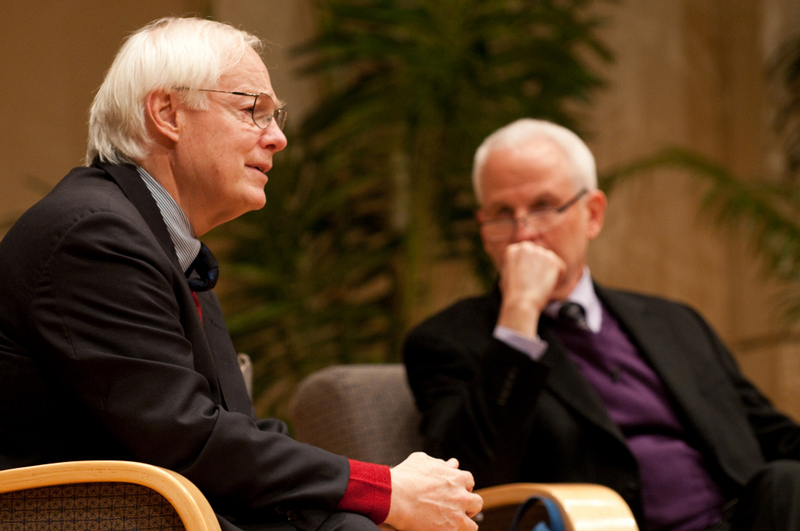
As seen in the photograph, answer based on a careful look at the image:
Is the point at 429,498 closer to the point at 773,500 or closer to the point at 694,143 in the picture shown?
the point at 773,500

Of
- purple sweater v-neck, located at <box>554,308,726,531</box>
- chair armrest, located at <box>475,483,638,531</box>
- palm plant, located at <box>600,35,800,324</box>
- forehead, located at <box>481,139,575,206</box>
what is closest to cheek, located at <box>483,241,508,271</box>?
forehead, located at <box>481,139,575,206</box>

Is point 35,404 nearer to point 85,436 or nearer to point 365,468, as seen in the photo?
point 85,436

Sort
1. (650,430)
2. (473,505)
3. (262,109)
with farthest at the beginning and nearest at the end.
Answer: (650,430)
(262,109)
(473,505)

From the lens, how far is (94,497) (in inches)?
40.3

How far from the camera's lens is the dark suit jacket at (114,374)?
1.08m

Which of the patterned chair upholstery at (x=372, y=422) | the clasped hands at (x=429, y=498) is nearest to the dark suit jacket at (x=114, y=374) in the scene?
the clasped hands at (x=429, y=498)

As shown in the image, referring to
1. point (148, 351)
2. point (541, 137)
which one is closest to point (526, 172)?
point (541, 137)

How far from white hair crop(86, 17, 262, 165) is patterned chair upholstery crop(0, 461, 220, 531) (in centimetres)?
54

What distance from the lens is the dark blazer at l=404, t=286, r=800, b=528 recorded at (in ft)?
5.87

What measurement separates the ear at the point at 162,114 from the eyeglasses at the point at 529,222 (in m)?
1.05

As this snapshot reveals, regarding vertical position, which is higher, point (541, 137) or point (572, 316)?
point (541, 137)

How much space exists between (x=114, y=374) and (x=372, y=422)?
88cm

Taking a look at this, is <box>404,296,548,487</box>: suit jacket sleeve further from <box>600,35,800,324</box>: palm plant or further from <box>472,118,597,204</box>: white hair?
<box>600,35,800,324</box>: palm plant

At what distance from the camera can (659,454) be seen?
78.2 inches
